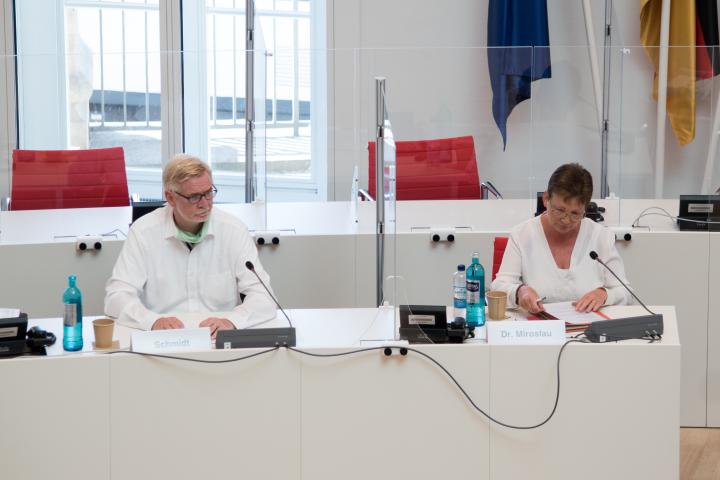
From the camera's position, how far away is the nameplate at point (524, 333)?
108 inches

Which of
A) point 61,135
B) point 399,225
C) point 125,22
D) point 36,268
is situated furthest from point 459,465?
point 125,22

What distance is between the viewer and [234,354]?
8.84ft

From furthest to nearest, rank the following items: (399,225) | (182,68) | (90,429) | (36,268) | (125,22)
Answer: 1. (125,22)
2. (182,68)
3. (399,225)
4. (36,268)
5. (90,429)

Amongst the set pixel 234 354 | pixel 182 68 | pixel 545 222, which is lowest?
pixel 234 354

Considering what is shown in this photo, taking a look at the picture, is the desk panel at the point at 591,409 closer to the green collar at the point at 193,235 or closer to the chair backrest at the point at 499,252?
the chair backrest at the point at 499,252

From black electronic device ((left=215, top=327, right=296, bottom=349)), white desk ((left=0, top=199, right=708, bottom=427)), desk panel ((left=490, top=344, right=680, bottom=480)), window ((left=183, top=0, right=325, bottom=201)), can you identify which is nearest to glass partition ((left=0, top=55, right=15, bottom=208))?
white desk ((left=0, top=199, right=708, bottom=427))

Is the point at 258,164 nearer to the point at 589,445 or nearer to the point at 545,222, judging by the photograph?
the point at 545,222

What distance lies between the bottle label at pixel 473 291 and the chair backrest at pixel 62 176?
2.30 metres

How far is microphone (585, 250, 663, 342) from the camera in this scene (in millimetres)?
2777

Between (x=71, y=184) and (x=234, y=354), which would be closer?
(x=234, y=354)

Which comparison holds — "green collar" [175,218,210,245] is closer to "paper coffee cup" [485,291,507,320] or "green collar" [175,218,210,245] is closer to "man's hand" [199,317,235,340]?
"man's hand" [199,317,235,340]

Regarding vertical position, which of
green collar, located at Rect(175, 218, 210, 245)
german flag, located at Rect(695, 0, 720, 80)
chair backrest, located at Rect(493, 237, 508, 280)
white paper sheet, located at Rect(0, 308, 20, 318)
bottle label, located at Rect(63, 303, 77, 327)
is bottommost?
white paper sheet, located at Rect(0, 308, 20, 318)

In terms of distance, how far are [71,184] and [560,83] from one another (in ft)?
7.65

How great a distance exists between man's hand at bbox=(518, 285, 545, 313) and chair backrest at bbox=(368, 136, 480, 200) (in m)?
1.50
